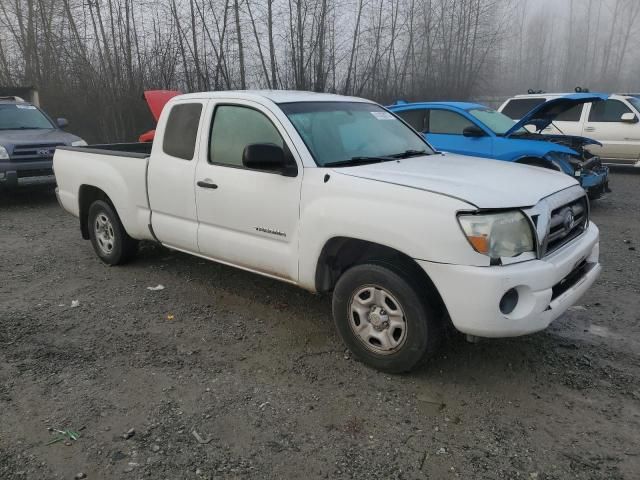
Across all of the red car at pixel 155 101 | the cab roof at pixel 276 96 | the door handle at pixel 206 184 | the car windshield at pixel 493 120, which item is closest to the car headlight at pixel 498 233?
the cab roof at pixel 276 96

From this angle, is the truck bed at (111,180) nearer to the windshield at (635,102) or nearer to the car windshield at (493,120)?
the car windshield at (493,120)

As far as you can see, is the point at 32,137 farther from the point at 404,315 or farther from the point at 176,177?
the point at 404,315

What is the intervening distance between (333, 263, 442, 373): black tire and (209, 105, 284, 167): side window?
1.24 metres

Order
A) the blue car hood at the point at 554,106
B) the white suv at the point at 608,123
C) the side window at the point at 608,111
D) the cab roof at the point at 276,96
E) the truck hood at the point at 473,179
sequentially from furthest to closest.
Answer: the side window at the point at 608,111 → the white suv at the point at 608,123 → the blue car hood at the point at 554,106 → the cab roof at the point at 276,96 → the truck hood at the point at 473,179

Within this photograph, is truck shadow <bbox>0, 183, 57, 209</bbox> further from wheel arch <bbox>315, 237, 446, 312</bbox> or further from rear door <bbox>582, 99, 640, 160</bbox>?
rear door <bbox>582, 99, 640, 160</bbox>

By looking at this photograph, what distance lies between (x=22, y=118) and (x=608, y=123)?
40.1 feet

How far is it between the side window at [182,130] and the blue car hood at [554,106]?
467cm

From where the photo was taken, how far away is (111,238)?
18.4 ft

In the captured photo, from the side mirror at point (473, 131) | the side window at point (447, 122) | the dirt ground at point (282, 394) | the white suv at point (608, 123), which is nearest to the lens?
the dirt ground at point (282, 394)

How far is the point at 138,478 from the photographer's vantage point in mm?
2521

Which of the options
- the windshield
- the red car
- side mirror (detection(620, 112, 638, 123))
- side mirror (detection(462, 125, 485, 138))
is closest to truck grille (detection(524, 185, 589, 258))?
side mirror (detection(462, 125, 485, 138))

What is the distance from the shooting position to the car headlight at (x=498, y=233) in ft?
9.35

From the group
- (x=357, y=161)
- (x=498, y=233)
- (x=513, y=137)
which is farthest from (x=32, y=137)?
(x=498, y=233)

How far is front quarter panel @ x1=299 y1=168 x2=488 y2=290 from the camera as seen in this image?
114 inches
